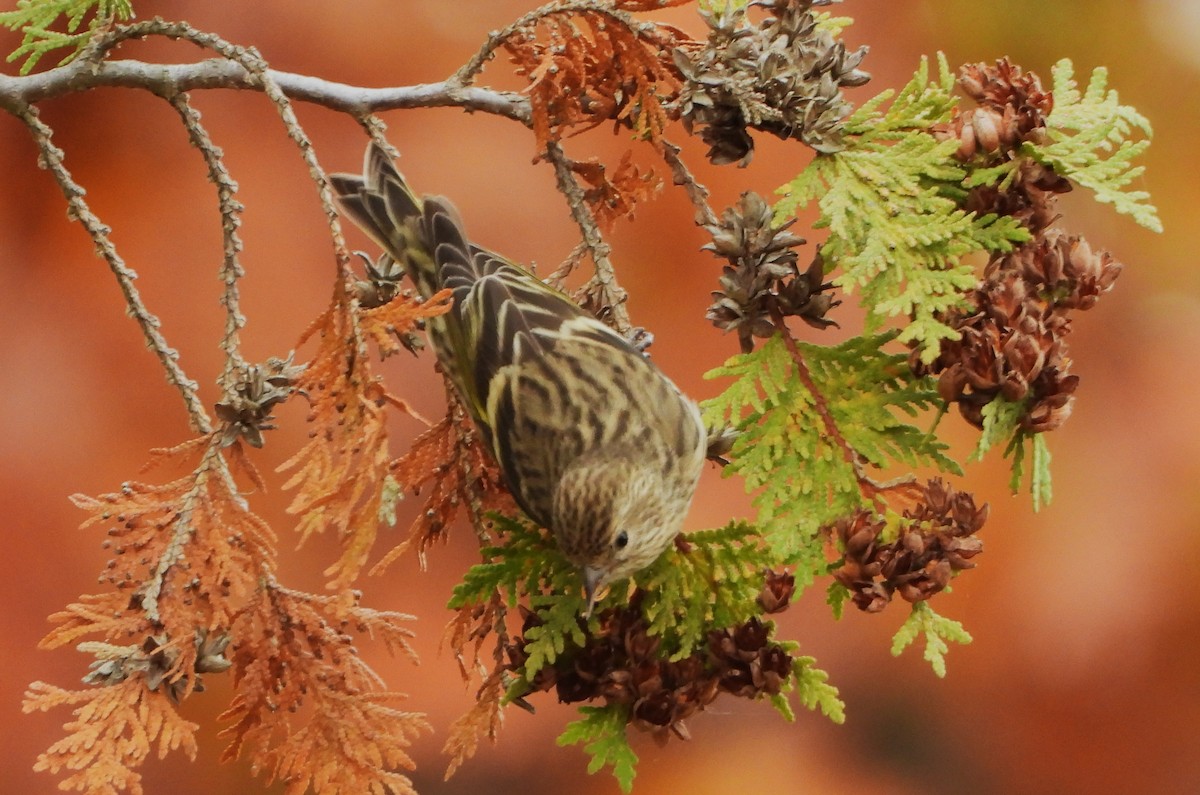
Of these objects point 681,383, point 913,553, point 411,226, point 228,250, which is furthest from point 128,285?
point 681,383

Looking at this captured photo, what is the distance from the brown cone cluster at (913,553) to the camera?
2.03 feet

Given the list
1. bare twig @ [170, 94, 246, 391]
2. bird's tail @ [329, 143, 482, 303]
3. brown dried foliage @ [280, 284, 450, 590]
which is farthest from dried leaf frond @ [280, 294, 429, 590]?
bird's tail @ [329, 143, 482, 303]

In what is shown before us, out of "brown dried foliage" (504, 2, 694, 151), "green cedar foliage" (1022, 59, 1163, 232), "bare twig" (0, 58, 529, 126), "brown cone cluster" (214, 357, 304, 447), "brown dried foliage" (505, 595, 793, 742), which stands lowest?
"brown dried foliage" (505, 595, 793, 742)

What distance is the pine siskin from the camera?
33.9 inches

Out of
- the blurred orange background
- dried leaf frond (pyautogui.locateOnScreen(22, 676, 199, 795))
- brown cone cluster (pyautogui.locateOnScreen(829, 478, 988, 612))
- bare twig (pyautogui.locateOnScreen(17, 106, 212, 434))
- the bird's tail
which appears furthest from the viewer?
the blurred orange background

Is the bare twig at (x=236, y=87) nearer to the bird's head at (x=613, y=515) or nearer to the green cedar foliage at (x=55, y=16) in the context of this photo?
the green cedar foliage at (x=55, y=16)

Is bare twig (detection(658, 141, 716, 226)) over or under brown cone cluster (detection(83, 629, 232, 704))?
over

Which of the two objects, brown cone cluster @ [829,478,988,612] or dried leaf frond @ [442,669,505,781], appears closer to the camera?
brown cone cluster @ [829,478,988,612]

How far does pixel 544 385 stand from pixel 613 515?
23 centimetres

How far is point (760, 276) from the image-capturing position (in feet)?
2.26

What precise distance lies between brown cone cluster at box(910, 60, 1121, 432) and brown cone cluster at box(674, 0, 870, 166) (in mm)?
95

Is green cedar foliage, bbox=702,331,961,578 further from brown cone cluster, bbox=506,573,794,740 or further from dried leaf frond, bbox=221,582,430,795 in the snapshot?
dried leaf frond, bbox=221,582,430,795

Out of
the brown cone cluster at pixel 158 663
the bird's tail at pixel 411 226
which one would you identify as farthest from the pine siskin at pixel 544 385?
the brown cone cluster at pixel 158 663

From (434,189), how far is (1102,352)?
3.48ft
